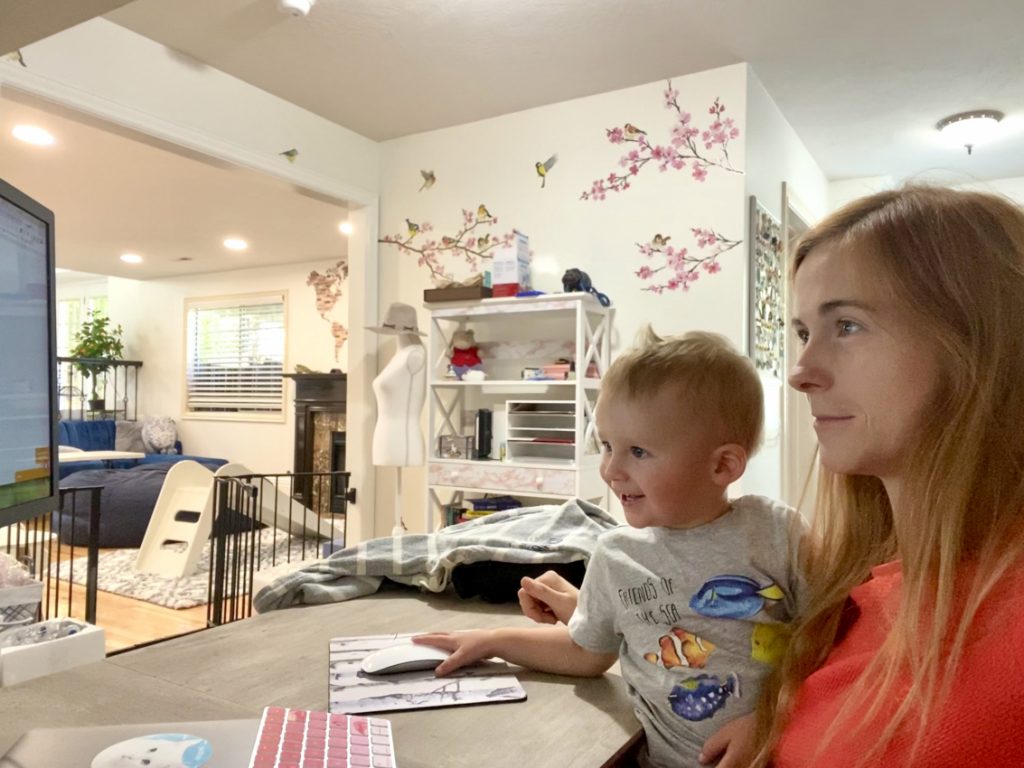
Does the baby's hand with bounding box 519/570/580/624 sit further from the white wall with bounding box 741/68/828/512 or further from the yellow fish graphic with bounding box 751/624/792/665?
the white wall with bounding box 741/68/828/512

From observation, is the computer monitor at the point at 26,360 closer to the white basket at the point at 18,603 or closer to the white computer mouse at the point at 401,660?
the white basket at the point at 18,603

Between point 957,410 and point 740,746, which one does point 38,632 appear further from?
point 957,410

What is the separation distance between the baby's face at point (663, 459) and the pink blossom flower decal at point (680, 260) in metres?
2.09

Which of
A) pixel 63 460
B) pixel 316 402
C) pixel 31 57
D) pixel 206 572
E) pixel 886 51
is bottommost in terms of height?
pixel 206 572

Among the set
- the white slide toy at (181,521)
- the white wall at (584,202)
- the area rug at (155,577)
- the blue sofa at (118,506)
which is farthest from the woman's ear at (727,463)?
the blue sofa at (118,506)

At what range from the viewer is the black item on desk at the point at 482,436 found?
10.1 feet

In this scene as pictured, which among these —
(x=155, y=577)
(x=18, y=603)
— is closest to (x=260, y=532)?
(x=155, y=577)

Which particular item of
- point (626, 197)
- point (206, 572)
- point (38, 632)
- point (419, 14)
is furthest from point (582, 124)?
point (206, 572)

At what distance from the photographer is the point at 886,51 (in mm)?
2592

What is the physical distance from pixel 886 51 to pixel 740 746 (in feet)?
8.85

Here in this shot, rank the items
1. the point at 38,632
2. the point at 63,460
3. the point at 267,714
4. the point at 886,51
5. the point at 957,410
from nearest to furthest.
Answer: the point at 957,410 → the point at 267,714 → the point at 38,632 → the point at 886,51 → the point at 63,460

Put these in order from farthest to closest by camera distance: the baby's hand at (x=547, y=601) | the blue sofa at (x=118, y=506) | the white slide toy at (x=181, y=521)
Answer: the blue sofa at (x=118, y=506) → the white slide toy at (x=181, y=521) → the baby's hand at (x=547, y=601)

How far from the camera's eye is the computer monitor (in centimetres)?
81

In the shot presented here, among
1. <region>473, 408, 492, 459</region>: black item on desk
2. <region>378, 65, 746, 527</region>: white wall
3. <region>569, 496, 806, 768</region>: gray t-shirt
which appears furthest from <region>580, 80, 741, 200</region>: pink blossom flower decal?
<region>569, 496, 806, 768</region>: gray t-shirt
